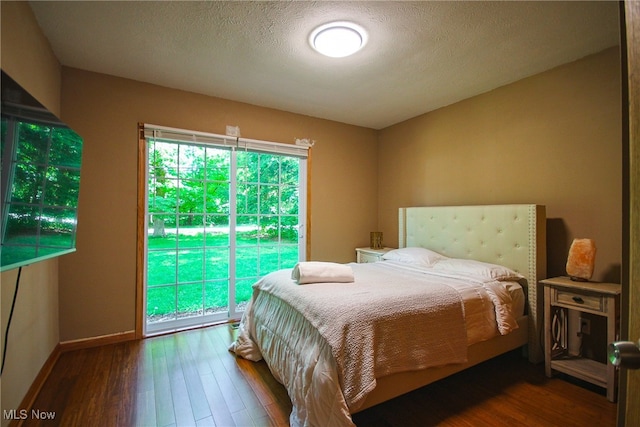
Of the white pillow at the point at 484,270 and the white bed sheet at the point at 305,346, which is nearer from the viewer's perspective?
the white bed sheet at the point at 305,346

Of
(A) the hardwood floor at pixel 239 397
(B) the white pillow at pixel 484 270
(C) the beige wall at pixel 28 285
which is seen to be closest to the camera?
(C) the beige wall at pixel 28 285

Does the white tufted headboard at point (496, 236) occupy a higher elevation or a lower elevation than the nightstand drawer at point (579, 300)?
higher

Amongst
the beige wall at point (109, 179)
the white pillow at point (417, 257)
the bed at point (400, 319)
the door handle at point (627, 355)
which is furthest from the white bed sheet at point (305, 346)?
the beige wall at point (109, 179)

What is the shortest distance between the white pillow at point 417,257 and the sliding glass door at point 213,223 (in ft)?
3.92

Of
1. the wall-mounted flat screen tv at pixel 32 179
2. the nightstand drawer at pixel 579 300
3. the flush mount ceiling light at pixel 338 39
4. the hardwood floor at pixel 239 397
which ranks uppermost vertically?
the flush mount ceiling light at pixel 338 39

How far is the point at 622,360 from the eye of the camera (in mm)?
516

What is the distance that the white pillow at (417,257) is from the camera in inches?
109

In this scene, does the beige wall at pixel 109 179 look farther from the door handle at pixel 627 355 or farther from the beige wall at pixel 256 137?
the door handle at pixel 627 355

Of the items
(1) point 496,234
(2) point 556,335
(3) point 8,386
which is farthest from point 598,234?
(3) point 8,386

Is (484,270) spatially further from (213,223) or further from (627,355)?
(213,223)

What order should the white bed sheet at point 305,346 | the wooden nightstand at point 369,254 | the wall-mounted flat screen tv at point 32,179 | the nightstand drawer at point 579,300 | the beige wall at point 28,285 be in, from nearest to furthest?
the wall-mounted flat screen tv at point 32,179 → the white bed sheet at point 305,346 → the beige wall at point 28,285 → the nightstand drawer at point 579,300 → the wooden nightstand at point 369,254

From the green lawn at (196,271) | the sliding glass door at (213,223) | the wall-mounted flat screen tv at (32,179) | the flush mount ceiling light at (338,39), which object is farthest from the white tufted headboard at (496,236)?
the wall-mounted flat screen tv at (32,179)

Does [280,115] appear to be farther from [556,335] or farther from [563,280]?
[556,335]

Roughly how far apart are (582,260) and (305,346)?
2.08 metres
